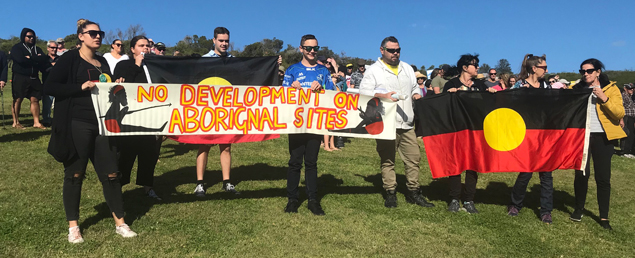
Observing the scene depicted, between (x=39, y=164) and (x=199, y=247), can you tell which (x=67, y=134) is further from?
(x=39, y=164)

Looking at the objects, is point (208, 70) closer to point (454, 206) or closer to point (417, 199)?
point (417, 199)

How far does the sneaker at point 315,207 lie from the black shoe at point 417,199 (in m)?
1.47

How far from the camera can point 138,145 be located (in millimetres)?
5875

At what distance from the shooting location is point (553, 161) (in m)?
5.98

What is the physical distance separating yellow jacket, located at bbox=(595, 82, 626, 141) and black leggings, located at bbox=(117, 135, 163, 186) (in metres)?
5.81

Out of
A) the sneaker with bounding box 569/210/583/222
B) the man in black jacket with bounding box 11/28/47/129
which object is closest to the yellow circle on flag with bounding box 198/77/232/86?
the sneaker with bounding box 569/210/583/222

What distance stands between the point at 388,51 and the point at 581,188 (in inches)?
125

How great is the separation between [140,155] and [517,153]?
16.7ft

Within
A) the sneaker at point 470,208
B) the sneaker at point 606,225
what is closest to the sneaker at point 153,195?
the sneaker at point 470,208

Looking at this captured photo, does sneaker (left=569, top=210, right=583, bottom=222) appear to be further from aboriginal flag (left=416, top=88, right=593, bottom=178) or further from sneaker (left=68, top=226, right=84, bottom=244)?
sneaker (left=68, top=226, right=84, bottom=244)

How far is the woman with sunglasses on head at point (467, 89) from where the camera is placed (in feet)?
20.3

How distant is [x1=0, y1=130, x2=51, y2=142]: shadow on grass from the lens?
31.7ft

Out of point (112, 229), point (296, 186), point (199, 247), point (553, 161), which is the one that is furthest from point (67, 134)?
point (553, 161)

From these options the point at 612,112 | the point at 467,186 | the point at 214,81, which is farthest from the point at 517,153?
the point at 214,81
